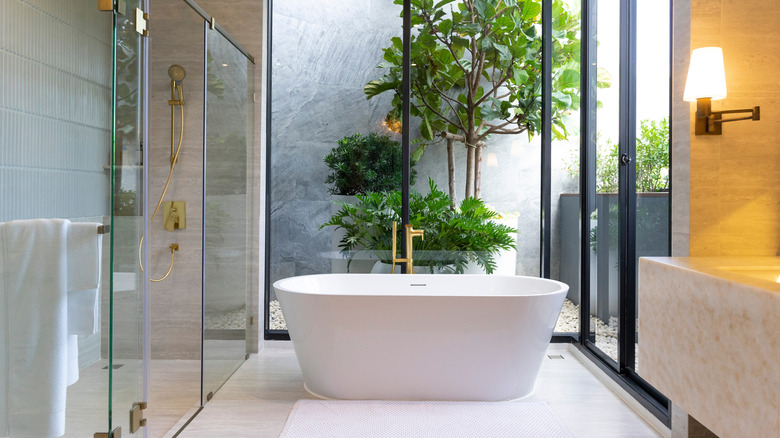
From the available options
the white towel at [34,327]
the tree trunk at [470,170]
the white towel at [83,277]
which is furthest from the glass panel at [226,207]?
the tree trunk at [470,170]

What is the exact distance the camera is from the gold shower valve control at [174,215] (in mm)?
3067

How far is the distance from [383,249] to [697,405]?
2.60 metres

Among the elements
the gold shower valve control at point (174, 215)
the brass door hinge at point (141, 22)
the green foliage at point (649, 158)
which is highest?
the brass door hinge at point (141, 22)

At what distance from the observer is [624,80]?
321cm

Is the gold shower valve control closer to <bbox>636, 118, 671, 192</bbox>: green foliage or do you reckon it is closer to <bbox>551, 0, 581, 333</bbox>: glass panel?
<bbox>636, 118, 671, 192</bbox>: green foliage

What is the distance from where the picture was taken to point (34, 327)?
167cm

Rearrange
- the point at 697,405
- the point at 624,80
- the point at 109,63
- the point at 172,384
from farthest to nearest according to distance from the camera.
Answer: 1. the point at 624,80
2. the point at 172,384
3. the point at 109,63
4. the point at 697,405

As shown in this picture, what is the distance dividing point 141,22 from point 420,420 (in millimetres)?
2069

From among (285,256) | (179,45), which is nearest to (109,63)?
(179,45)

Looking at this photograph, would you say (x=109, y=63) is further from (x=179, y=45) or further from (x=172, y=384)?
(x=172, y=384)

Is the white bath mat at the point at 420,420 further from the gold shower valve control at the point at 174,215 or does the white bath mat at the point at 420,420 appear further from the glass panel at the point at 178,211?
the gold shower valve control at the point at 174,215

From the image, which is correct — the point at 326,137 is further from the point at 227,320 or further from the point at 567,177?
the point at 567,177

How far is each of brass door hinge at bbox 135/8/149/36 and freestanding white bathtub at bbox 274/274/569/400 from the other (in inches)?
54.3

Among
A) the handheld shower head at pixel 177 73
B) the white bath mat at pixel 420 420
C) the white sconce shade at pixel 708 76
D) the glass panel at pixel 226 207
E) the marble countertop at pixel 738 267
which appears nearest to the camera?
the marble countertop at pixel 738 267
